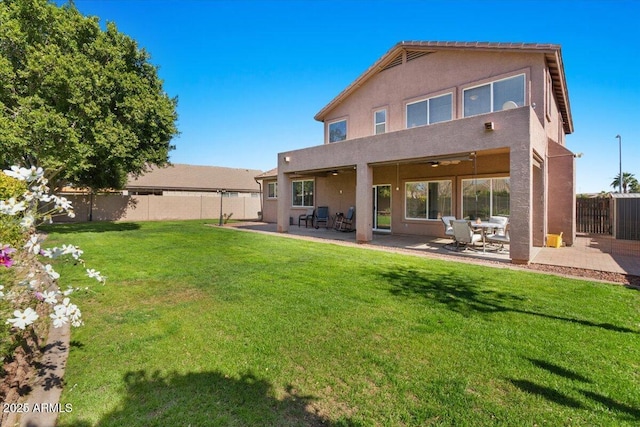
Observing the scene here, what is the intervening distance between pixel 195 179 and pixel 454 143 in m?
28.7

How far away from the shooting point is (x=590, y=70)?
46.4 ft

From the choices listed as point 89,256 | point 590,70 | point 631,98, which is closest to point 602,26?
point 590,70

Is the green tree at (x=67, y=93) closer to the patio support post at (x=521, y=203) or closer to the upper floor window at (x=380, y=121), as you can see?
the upper floor window at (x=380, y=121)

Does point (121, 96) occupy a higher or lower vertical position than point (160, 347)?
higher

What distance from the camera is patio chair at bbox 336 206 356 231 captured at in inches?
631

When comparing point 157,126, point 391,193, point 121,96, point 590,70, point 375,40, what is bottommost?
point 391,193

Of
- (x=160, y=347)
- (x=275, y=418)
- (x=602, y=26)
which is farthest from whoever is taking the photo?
(x=602, y=26)

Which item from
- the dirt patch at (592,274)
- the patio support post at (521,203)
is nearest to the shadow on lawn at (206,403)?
the dirt patch at (592,274)

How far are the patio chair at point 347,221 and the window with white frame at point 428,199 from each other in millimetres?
2824

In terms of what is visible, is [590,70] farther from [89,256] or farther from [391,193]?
[89,256]

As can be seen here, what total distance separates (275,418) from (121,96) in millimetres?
17286

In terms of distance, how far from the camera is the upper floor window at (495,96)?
10.5m

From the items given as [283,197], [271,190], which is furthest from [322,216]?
[271,190]

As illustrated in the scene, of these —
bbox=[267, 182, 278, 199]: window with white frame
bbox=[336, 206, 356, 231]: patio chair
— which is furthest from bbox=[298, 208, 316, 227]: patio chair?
bbox=[267, 182, 278, 199]: window with white frame
